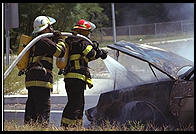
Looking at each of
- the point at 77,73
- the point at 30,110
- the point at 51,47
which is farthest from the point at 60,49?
the point at 30,110

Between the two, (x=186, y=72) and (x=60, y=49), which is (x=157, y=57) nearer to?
(x=186, y=72)

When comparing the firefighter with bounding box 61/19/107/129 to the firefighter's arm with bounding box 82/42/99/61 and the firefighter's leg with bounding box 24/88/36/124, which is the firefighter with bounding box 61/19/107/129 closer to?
the firefighter's arm with bounding box 82/42/99/61

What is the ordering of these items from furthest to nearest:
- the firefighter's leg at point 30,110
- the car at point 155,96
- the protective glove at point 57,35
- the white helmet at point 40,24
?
the firefighter's leg at point 30,110
the white helmet at point 40,24
the protective glove at point 57,35
the car at point 155,96

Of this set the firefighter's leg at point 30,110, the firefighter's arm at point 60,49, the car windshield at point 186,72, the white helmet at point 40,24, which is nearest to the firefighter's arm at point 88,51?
the firefighter's arm at point 60,49

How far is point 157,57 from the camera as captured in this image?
4.41 metres

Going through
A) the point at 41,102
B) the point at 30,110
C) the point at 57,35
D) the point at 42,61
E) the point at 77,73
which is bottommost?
the point at 30,110

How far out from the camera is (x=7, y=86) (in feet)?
27.4

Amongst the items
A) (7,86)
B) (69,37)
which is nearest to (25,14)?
(7,86)

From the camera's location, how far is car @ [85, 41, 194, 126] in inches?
158

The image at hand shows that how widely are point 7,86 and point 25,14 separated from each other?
Result: 1216 centimetres

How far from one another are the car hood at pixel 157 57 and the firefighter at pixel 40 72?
2.52 feet

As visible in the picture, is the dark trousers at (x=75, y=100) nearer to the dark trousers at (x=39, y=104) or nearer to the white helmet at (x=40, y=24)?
the dark trousers at (x=39, y=104)

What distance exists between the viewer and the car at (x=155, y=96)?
4.01 metres

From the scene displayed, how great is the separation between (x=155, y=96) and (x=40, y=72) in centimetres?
148
